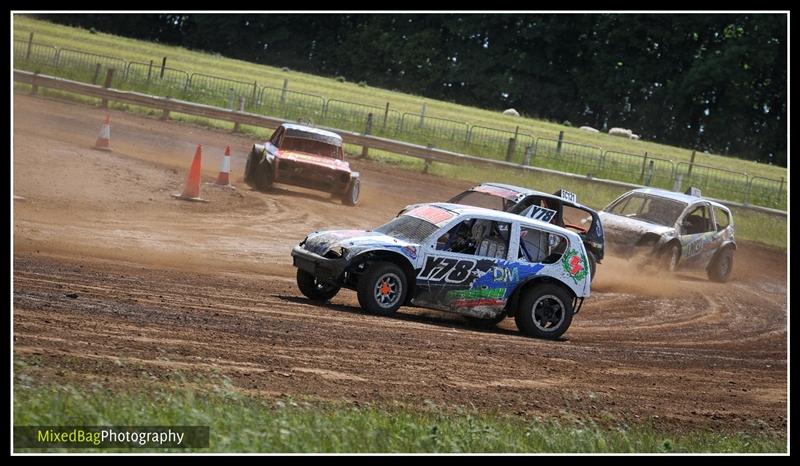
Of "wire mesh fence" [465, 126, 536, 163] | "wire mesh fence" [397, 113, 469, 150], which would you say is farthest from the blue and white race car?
"wire mesh fence" [397, 113, 469, 150]

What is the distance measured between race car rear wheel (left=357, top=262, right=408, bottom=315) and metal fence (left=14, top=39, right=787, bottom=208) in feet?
72.6

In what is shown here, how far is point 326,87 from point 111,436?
3656cm

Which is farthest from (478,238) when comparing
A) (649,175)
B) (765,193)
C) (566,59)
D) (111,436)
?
(566,59)

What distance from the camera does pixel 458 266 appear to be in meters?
13.6

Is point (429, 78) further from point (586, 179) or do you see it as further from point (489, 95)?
point (586, 179)

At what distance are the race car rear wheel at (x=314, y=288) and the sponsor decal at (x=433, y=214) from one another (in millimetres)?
1381

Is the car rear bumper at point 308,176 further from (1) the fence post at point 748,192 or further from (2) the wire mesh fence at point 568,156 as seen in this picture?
(1) the fence post at point 748,192

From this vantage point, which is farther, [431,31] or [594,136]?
[431,31]

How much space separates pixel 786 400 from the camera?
13.6 meters

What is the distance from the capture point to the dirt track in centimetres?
1012

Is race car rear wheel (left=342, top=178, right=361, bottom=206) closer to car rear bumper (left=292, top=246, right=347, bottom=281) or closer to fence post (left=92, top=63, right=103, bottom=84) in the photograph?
car rear bumper (left=292, top=246, right=347, bottom=281)

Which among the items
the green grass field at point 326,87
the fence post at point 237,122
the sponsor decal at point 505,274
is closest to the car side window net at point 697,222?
the sponsor decal at point 505,274
